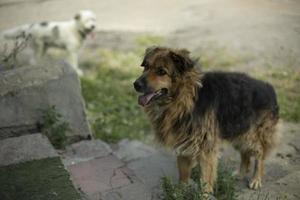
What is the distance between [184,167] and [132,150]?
3.86 ft

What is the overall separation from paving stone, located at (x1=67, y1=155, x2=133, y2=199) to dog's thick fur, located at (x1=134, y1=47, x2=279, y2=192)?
0.53 meters

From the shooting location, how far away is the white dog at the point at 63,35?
8375 mm

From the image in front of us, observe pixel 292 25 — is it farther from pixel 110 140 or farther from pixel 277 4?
pixel 110 140

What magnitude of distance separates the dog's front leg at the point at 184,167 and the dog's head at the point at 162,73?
0.82 m

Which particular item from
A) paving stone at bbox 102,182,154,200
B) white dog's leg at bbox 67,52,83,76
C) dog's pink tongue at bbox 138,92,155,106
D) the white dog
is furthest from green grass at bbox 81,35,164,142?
dog's pink tongue at bbox 138,92,155,106

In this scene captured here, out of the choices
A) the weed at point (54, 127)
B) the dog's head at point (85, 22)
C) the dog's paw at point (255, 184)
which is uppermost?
the dog's head at point (85, 22)

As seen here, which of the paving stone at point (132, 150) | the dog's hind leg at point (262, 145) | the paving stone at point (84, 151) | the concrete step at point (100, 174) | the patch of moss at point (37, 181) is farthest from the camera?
the paving stone at point (132, 150)

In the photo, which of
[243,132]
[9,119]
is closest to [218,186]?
[243,132]

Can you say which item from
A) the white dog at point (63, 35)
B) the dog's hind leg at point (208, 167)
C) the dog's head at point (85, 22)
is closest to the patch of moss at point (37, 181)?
the dog's hind leg at point (208, 167)

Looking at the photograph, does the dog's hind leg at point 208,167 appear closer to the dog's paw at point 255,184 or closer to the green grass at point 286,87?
the dog's paw at point 255,184

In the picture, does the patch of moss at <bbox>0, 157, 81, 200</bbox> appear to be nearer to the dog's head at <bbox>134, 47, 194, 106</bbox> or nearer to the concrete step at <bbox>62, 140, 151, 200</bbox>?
the concrete step at <bbox>62, 140, 151, 200</bbox>

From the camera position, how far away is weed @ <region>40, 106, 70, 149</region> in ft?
16.8

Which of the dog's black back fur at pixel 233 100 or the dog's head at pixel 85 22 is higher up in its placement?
the dog's head at pixel 85 22

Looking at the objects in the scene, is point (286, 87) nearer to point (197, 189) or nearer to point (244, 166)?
point (244, 166)
